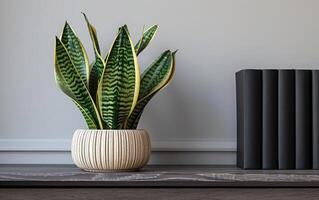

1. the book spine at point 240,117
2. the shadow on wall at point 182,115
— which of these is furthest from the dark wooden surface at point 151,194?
the shadow on wall at point 182,115

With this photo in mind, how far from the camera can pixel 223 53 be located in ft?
2.90

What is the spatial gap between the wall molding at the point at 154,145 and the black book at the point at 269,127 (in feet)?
0.43

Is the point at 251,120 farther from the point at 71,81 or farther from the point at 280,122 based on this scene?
the point at 71,81

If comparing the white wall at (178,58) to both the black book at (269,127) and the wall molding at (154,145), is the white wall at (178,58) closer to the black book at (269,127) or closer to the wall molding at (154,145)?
the wall molding at (154,145)

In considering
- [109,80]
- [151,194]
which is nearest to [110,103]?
[109,80]

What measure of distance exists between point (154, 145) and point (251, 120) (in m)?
0.19

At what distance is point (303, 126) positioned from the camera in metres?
0.74

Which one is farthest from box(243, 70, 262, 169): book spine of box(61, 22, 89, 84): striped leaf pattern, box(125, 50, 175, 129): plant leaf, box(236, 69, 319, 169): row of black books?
box(61, 22, 89, 84): striped leaf pattern

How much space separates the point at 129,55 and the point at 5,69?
27cm

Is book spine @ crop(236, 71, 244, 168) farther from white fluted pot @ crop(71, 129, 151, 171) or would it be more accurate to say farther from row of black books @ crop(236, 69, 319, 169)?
white fluted pot @ crop(71, 129, 151, 171)

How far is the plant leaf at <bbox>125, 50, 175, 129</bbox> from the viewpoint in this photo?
739 mm

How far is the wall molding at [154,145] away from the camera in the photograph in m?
0.86

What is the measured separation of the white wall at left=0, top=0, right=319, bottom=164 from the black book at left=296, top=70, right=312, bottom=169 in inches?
5.6

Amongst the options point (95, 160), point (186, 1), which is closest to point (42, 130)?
point (95, 160)
